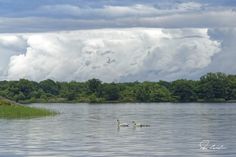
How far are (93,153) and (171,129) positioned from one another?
99.6 feet

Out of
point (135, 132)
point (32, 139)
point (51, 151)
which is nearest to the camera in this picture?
point (51, 151)

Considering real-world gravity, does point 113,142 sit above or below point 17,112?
below

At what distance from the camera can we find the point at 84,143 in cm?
6500

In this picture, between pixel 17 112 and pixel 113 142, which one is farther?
pixel 17 112

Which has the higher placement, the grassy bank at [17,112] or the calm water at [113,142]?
the grassy bank at [17,112]

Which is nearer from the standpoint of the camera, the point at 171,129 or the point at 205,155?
the point at 205,155

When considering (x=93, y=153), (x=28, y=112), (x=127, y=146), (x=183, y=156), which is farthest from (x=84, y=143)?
(x=28, y=112)

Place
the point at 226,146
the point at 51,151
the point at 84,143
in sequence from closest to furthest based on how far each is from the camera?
1. the point at 51,151
2. the point at 226,146
3. the point at 84,143

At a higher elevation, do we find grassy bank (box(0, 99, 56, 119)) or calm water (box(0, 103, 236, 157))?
grassy bank (box(0, 99, 56, 119))

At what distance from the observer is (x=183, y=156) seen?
2057 inches

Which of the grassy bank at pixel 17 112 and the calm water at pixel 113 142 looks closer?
the calm water at pixel 113 142

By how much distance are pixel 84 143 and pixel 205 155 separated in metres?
15.3

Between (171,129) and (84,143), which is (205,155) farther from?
(171,129)

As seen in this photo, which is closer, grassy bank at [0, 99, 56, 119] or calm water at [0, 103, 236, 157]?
calm water at [0, 103, 236, 157]
